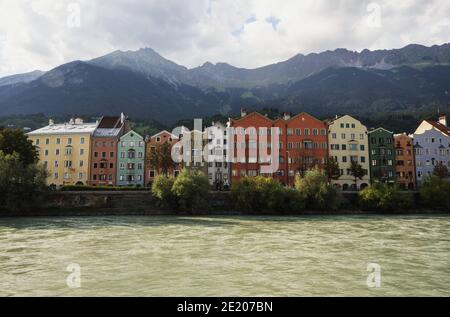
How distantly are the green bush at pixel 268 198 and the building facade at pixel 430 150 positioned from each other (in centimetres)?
4722

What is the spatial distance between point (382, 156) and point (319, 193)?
118 feet

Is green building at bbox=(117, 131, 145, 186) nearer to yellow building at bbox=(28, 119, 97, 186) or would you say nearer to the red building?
yellow building at bbox=(28, 119, 97, 186)

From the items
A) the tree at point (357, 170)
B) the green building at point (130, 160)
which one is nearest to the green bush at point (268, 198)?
the tree at point (357, 170)

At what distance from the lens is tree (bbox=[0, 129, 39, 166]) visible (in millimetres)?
60344

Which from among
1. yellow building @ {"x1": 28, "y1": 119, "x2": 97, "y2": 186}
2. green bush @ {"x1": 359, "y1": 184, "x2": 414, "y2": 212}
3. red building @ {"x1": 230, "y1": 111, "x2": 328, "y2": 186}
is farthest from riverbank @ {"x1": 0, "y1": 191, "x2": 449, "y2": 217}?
yellow building @ {"x1": 28, "y1": 119, "x2": 97, "y2": 186}

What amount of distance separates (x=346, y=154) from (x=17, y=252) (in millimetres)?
73350

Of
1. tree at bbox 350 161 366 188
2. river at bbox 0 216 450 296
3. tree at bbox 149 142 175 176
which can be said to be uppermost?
tree at bbox 149 142 175 176

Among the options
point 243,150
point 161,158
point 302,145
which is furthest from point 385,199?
point 161,158

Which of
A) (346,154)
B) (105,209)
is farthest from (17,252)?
(346,154)

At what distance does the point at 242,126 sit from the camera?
3120 inches

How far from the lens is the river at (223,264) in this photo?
47.5 feet

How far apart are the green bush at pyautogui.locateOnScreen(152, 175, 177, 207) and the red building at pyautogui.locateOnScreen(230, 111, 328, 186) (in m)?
24.8

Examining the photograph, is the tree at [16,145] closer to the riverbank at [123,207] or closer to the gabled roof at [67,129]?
the riverbank at [123,207]
